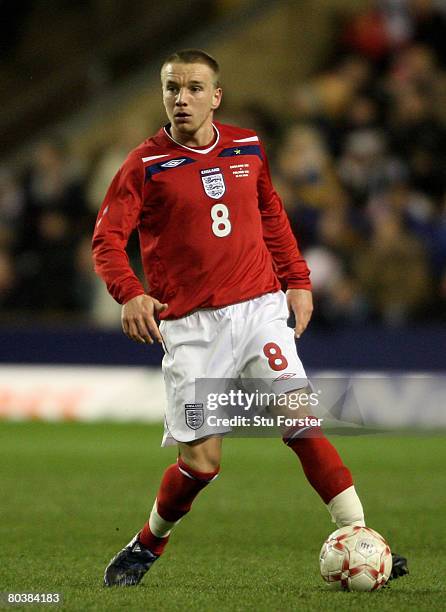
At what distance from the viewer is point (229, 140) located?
565cm

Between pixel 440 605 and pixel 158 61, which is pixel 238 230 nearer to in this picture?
pixel 440 605

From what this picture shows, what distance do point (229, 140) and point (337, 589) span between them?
187 cm

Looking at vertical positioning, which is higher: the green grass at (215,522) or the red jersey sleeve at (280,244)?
the red jersey sleeve at (280,244)

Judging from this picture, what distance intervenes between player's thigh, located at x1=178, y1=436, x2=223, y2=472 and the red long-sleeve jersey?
0.53 meters

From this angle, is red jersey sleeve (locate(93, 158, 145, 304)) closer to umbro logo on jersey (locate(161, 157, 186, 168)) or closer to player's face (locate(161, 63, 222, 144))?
umbro logo on jersey (locate(161, 157, 186, 168))

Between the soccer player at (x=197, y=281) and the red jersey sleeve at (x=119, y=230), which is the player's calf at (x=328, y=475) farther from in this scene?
the red jersey sleeve at (x=119, y=230)

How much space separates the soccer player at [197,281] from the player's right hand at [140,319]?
0.36ft

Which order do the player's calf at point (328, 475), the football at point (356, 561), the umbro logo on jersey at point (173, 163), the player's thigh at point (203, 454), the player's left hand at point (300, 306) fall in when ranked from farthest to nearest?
the player's left hand at point (300, 306) → the umbro logo on jersey at point (173, 163) → the player's thigh at point (203, 454) → the player's calf at point (328, 475) → the football at point (356, 561)

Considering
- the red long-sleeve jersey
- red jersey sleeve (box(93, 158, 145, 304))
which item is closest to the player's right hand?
red jersey sleeve (box(93, 158, 145, 304))

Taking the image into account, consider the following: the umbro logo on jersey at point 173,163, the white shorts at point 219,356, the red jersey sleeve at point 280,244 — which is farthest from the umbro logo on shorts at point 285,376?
the umbro logo on jersey at point 173,163

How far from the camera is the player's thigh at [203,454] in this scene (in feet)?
17.5

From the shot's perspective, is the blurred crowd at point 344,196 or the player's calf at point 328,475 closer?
the player's calf at point 328,475

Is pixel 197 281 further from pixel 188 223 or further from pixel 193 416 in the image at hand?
pixel 193 416

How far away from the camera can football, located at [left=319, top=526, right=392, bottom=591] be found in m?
5.07
